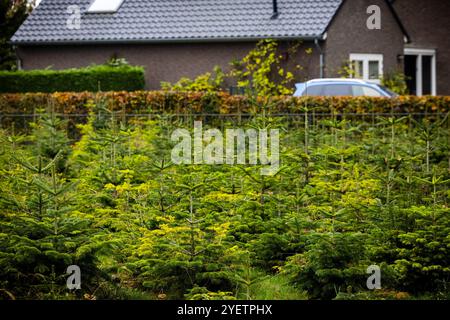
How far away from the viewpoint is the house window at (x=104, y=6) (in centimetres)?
2903

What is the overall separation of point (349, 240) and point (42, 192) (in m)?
2.95

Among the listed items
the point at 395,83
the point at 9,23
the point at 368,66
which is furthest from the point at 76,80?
the point at 395,83

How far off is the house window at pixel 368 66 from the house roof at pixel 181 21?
225 cm

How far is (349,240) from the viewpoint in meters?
7.34

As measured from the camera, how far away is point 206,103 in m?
20.2

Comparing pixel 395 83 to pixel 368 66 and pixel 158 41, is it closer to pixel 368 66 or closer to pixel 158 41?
pixel 368 66

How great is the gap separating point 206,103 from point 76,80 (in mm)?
6827

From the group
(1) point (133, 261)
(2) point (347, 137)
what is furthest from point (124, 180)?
(2) point (347, 137)

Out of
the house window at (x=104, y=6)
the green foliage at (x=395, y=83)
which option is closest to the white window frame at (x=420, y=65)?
the green foliage at (x=395, y=83)

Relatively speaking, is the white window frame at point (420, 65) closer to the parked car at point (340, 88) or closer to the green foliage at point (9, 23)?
the parked car at point (340, 88)

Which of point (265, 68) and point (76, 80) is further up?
point (265, 68)
